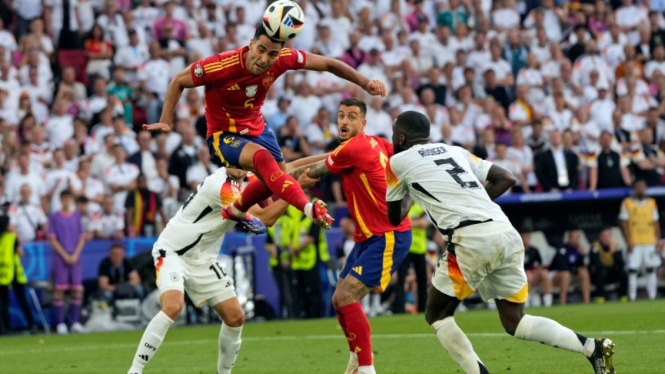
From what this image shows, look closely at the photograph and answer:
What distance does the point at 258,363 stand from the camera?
12062 millimetres

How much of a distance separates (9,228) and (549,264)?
10517mm

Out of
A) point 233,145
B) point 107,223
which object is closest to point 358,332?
point 233,145

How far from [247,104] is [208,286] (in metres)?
1.76

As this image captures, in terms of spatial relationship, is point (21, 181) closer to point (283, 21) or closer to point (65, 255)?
point (65, 255)

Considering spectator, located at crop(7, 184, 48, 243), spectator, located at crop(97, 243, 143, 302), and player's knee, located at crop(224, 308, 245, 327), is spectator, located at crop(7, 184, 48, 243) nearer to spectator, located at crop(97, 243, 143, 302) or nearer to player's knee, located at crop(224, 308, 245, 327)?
spectator, located at crop(97, 243, 143, 302)

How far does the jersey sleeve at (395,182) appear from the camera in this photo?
8328 millimetres

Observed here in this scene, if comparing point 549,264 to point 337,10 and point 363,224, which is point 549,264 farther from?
point 363,224

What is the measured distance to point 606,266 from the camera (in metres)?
21.0

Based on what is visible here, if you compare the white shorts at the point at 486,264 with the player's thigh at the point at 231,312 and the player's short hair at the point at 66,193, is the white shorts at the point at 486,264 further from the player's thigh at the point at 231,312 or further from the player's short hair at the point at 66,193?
the player's short hair at the point at 66,193

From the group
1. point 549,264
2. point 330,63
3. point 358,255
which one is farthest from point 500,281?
point 549,264

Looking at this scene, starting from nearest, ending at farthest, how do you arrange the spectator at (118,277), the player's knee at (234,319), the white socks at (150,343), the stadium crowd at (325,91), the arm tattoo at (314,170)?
the white socks at (150,343), the player's knee at (234,319), the arm tattoo at (314,170), the spectator at (118,277), the stadium crowd at (325,91)

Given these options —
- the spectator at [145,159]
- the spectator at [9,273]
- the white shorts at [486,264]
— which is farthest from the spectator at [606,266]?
the white shorts at [486,264]

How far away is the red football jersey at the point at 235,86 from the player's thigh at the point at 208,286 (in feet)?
4.44

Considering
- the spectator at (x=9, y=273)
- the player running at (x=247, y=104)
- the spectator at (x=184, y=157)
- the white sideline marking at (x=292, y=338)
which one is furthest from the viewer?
the spectator at (x=184, y=157)
